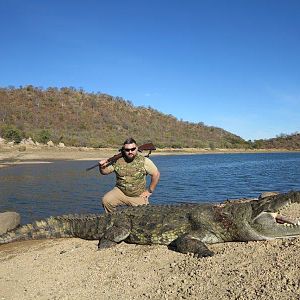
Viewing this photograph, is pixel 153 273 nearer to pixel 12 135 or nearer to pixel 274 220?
pixel 274 220

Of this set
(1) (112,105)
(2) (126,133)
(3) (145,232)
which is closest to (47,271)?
(3) (145,232)

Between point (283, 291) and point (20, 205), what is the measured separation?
11.1 m

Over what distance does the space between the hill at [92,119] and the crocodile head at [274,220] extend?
2073 inches

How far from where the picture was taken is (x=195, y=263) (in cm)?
547

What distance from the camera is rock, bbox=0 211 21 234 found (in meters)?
9.36

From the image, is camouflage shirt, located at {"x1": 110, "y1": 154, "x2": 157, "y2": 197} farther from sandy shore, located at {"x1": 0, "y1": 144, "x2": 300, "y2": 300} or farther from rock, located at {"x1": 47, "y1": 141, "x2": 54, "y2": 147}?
rock, located at {"x1": 47, "y1": 141, "x2": 54, "y2": 147}

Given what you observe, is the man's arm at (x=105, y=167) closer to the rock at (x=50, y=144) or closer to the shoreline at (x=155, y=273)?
the shoreline at (x=155, y=273)

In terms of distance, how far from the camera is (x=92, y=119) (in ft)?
297

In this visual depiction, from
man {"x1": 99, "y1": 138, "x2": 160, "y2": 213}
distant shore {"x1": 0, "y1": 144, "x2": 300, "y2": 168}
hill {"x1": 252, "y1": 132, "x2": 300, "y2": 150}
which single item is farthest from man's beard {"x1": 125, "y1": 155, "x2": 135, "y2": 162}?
hill {"x1": 252, "y1": 132, "x2": 300, "y2": 150}

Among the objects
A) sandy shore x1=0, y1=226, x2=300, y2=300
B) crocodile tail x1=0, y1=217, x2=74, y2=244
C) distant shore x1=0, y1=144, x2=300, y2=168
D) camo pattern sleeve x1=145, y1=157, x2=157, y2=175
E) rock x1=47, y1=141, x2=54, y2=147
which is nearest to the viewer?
sandy shore x1=0, y1=226, x2=300, y2=300

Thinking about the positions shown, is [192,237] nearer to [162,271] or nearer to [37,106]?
[162,271]

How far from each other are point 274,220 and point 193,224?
1.33 meters

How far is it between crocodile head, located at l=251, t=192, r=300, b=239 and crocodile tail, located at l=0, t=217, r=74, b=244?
408 cm

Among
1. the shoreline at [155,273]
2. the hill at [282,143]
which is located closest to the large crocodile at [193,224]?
the shoreline at [155,273]
